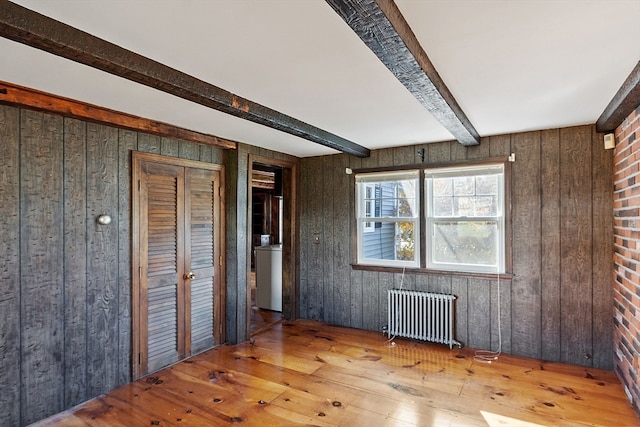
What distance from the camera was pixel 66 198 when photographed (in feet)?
8.95

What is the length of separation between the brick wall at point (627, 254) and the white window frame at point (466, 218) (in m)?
0.94

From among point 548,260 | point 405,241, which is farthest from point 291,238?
point 548,260

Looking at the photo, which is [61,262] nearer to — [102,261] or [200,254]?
[102,261]

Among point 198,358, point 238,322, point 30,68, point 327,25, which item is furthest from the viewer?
point 238,322

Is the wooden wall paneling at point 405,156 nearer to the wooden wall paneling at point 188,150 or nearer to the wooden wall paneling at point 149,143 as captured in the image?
the wooden wall paneling at point 188,150

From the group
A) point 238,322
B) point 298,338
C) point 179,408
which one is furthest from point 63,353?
point 298,338

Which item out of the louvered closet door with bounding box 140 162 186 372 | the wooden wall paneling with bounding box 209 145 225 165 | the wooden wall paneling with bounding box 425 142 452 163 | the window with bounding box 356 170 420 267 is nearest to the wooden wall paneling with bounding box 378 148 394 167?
the window with bounding box 356 170 420 267

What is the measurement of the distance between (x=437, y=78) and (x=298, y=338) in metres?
3.33

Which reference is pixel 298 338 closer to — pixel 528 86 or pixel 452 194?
pixel 452 194

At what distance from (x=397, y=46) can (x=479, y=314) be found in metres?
3.29

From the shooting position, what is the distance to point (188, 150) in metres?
3.69

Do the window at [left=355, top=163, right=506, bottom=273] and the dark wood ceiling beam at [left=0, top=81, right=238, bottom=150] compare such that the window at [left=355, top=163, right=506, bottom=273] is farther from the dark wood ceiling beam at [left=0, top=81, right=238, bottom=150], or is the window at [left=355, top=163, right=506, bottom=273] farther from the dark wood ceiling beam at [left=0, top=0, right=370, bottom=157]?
the dark wood ceiling beam at [left=0, top=81, right=238, bottom=150]

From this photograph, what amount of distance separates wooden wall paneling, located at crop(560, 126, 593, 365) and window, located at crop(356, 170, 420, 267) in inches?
58.3

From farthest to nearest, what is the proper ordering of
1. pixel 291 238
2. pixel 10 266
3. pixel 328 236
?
pixel 291 238, pixel 328 236, pixel 10 266
